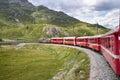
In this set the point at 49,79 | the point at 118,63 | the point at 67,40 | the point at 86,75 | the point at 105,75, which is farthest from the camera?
the point at 67,40

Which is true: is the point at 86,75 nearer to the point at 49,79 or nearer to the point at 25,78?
the point at 49,79

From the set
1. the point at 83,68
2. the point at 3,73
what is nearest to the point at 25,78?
the point at 3,73

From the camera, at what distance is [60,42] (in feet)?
339

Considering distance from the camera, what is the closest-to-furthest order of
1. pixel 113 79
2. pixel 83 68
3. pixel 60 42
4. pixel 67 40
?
pixel 113 79 → pixel 83 68 → pixel 67 40 → pixel 60 42

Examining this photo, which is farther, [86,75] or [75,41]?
[75,41]

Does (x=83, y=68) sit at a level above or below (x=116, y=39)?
below

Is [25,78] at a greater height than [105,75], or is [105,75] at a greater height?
[105,75]

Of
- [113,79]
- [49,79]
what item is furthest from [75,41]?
[113,79]

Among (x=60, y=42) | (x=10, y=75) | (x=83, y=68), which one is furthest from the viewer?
(x=60, y=42)

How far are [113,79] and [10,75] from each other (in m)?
23.6

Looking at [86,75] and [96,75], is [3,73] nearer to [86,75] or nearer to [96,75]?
[86,75]

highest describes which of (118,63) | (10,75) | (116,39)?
(116,39)

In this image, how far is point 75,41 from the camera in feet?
260

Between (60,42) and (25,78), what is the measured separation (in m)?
65.3
